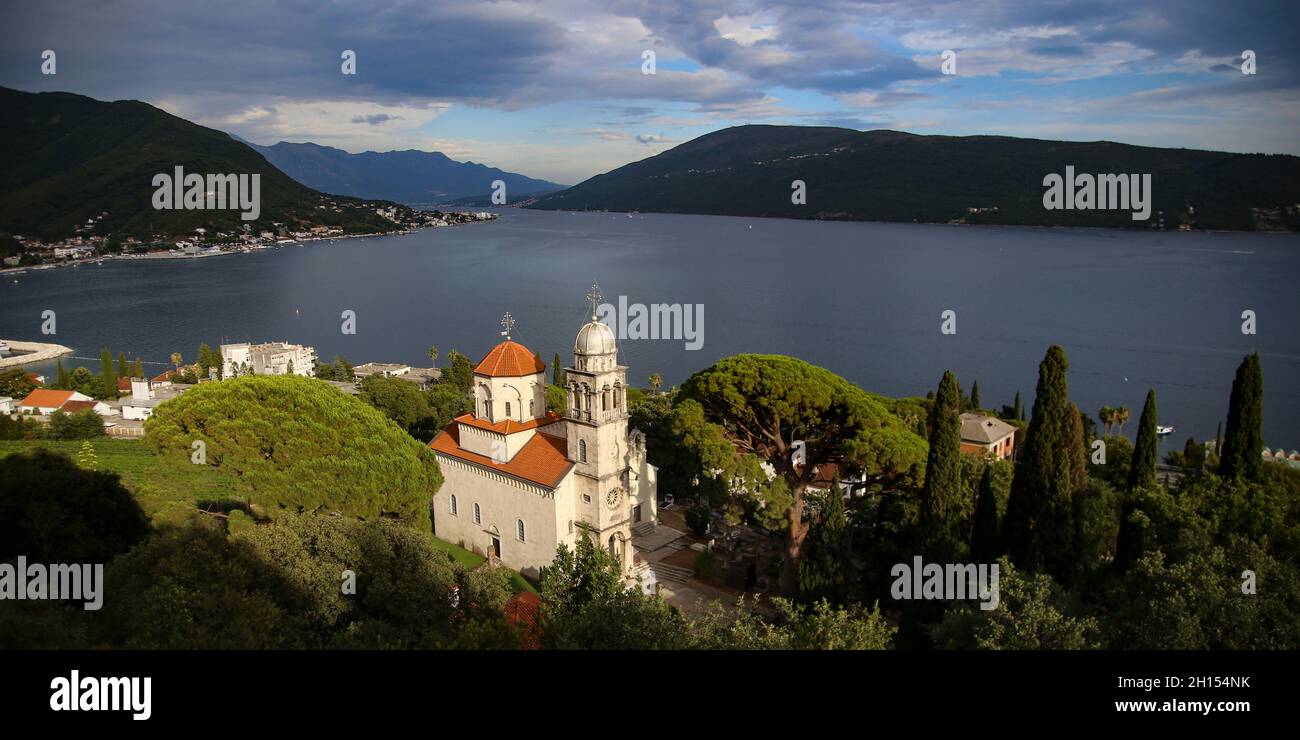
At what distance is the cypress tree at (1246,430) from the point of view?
19.9 meters

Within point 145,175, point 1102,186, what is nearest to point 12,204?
point 145,175

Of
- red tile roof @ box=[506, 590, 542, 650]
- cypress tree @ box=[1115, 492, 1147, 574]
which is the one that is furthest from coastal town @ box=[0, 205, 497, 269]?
cypress tree @ box=[1115, 492, 1147, 574]

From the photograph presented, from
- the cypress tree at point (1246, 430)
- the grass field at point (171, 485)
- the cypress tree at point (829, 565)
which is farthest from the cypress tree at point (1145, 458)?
the grass field at point (171, 485)

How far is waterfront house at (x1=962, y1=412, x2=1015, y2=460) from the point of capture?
42406 mm

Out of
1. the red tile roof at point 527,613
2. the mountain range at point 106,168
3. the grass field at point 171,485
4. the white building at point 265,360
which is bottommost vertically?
the red tile roof at point 527,613

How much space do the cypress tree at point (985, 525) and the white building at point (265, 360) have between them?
54382mm

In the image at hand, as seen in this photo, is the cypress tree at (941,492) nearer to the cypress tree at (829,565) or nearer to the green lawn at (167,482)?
the cypress tree at (829,565)

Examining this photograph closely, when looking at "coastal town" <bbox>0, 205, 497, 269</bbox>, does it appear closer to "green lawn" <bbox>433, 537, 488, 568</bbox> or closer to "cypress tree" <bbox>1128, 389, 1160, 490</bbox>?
"green lawn" <bbox>433, 537, 488, 568</bbox>

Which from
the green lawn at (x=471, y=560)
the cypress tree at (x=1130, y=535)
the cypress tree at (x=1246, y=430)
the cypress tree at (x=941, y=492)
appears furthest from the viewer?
the green lawn at (x=471, y=560)

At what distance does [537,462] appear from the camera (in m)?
25.6

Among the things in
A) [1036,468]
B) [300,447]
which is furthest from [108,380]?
[1036,468]

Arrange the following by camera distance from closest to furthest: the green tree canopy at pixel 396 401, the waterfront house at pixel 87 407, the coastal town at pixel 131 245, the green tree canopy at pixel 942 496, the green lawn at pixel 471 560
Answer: the green tree canopy at pixel 942 496 → the green lawn at pixel 471 560 → the green tree canopy at pixel 396 401 → the waterfront house at pixel 87 407 → the coastal town at pixel 131 245
